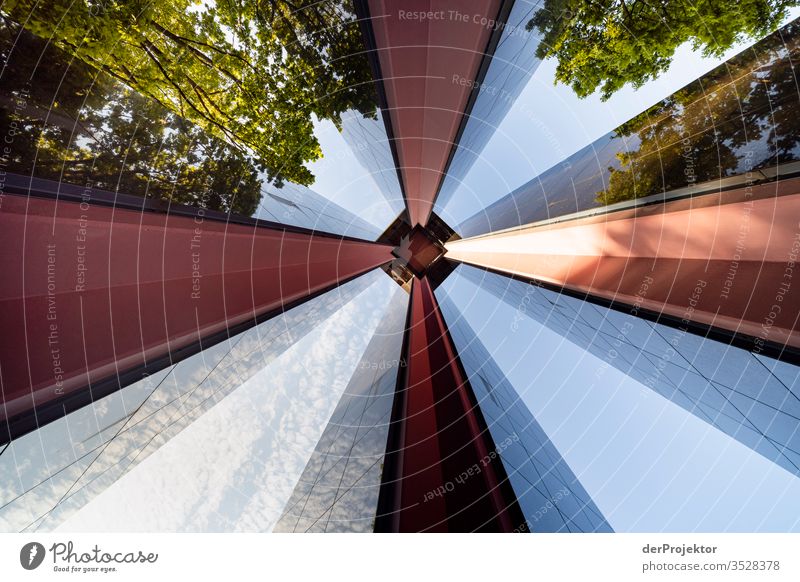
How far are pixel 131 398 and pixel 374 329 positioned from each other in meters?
7.07

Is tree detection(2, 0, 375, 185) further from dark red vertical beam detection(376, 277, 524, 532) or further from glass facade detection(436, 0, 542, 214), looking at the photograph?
dark red vertical beam detection(376, 277, 524, 532)

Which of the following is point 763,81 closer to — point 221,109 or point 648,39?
point 648,39

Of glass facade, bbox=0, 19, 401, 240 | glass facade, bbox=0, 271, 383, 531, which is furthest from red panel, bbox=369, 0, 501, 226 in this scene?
glass facade, bbox=0, 271, 383, 531

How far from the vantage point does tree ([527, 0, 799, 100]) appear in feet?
13.3

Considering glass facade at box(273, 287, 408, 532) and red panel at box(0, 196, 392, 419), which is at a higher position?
red panel at box(0, 196, 392, 419)

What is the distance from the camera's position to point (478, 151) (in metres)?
10.1

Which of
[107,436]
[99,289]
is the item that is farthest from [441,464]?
[99,289]

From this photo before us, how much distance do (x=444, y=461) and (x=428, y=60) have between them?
767cm

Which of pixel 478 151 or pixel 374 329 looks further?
pixel 374 329

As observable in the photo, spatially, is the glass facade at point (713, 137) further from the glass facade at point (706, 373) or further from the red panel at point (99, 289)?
the red panel at point (99, 289)

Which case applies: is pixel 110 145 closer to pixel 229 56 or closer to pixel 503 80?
pixel 229 56

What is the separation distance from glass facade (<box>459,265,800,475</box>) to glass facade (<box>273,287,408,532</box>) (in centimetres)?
524

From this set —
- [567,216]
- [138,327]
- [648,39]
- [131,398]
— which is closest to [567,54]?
[648,39]

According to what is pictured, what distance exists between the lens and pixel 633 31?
15.4 feet
